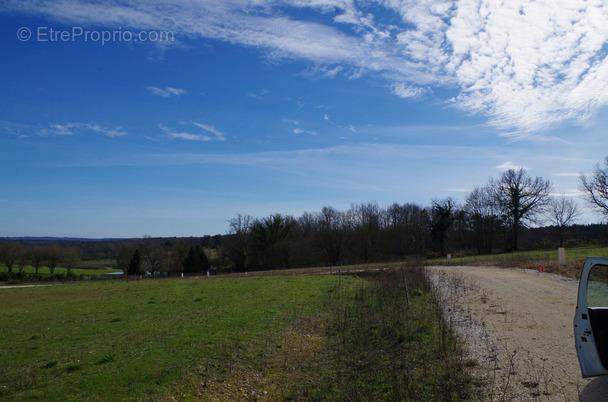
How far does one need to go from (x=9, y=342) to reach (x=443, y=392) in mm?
11405

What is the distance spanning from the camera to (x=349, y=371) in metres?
8.23

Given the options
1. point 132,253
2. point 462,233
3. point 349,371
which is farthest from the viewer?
point 462,233

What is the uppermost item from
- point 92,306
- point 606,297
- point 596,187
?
point 596,187

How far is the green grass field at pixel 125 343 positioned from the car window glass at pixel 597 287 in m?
6.88

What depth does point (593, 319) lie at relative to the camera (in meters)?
5.87

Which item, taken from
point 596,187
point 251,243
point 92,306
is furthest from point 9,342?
point 596,187

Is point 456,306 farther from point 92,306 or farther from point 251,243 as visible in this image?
point 251,243

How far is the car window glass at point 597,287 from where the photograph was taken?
19.2 ft

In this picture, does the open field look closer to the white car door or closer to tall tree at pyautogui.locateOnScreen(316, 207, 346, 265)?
the white car door

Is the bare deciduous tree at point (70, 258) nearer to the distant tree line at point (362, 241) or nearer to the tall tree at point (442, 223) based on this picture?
the distant tree line at point (362, 241)

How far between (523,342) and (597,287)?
3.54 m

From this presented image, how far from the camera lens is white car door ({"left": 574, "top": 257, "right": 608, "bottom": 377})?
18.4ft

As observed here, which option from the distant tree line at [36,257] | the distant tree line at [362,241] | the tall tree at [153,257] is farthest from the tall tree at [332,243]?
the distant tree line at [36,257]

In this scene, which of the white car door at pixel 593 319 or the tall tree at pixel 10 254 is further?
the tall tree at pixel 10 254
